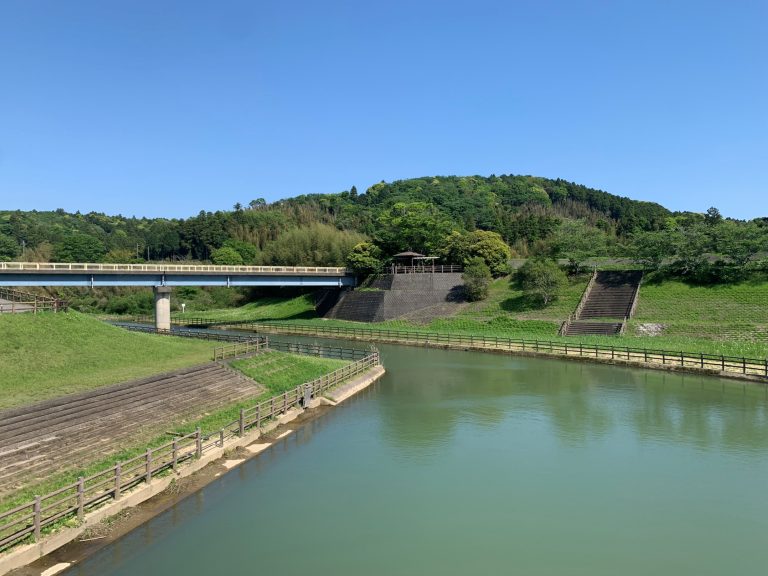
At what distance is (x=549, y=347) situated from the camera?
4528cm

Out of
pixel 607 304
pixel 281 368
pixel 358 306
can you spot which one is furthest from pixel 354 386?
pixel 358 306

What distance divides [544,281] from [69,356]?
4689 cm

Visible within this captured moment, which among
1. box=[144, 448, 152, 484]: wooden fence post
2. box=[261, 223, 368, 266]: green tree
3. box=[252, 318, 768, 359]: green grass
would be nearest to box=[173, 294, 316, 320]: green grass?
box=[261, 223, 368, 266]: green tree

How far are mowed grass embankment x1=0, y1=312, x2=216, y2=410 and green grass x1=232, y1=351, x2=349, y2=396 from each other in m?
2.56

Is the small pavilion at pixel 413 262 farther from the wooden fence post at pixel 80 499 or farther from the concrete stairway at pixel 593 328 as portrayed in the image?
the wooden fence post at pixel 80 499

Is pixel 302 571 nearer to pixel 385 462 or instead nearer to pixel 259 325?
pixel 385 462

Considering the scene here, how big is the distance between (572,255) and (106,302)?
80555 mm

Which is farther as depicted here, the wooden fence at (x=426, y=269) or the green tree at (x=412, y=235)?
the green tree at (x=412, y=235)

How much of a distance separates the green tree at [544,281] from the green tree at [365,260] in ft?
69.8

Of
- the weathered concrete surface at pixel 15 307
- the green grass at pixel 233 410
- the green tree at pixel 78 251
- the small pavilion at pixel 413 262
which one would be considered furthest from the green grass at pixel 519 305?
the green tree at pixel 78 251

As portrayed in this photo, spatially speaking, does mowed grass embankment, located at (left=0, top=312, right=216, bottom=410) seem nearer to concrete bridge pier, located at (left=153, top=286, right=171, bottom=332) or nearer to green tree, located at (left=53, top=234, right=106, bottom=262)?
concrete bridge pier, located at (left=153, top=286, right=171, bottom=332)

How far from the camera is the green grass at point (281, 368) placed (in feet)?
98.3

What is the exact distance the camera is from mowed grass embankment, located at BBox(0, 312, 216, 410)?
872 inches

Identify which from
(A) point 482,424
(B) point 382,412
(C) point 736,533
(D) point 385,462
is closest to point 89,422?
(D) point 385,462
